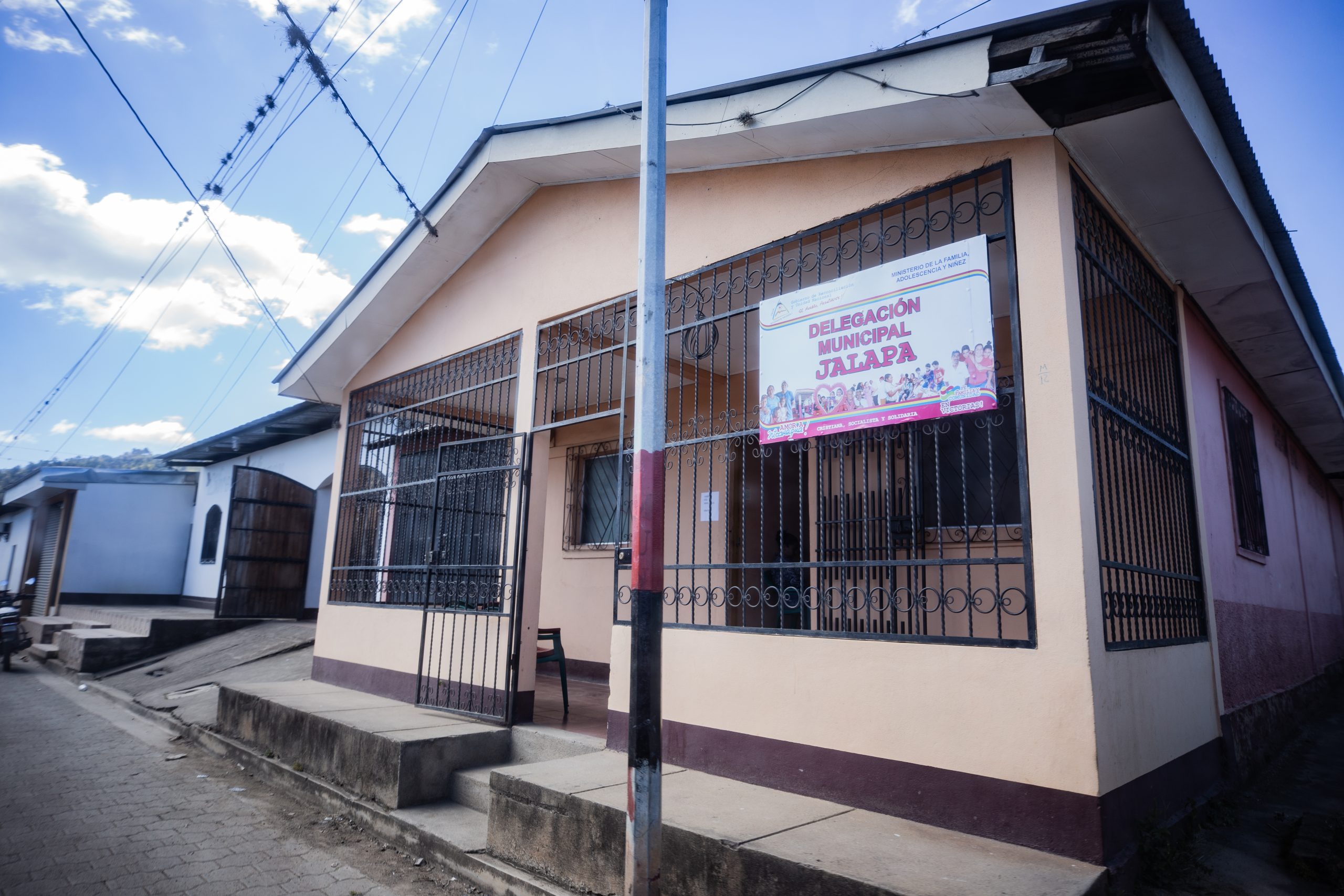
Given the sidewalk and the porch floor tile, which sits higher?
the porch floor tile

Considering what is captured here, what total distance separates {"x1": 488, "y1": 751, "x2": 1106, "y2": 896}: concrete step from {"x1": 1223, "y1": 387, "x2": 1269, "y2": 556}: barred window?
4.18 meters

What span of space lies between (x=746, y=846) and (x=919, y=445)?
2294 millimetres

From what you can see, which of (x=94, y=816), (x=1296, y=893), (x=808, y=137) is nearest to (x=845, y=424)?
(x=808, y=137)

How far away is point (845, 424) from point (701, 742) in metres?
1.93

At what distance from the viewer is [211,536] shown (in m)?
16.5

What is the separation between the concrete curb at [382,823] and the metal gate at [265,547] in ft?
15.6

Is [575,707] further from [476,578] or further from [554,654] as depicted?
[476,578]

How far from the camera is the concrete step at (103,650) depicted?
11422 mm

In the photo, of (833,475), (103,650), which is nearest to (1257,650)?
(833,475)

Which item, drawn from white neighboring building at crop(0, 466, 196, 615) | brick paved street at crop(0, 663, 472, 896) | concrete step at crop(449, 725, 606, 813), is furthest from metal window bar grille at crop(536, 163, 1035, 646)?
white neighboring building at crop(0, 466, 196, 615)

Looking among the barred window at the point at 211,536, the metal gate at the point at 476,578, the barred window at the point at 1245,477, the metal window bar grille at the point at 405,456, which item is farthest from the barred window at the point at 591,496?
the barred window at the point at 211,536

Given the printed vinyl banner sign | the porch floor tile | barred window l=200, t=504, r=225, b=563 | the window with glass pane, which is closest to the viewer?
the printed vinyl banner sign

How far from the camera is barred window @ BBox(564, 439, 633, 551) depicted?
8.86 meters

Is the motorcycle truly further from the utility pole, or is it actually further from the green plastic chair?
the utility pole
